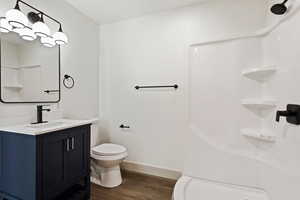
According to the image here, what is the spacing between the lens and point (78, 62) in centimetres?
225

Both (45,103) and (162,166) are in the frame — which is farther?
(162,166)

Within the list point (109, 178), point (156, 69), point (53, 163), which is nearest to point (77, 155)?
point (53, 163)

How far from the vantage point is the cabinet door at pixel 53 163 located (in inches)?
50.4

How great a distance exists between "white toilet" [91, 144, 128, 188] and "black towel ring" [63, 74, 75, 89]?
2.90 feet

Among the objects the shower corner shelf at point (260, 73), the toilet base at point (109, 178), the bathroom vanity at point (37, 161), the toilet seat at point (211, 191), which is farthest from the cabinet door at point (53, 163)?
the shower corner shelf at point (260, 73)

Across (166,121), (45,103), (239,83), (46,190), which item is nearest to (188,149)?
(166,121)

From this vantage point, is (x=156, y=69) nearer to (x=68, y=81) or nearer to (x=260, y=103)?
(x=68, y=81)

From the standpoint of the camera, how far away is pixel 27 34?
5.18 feet

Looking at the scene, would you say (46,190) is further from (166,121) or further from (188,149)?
(166,121)

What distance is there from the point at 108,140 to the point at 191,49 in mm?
1894

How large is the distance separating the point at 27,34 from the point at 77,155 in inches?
Result: 51.1

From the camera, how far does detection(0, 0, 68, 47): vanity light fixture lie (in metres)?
1.38

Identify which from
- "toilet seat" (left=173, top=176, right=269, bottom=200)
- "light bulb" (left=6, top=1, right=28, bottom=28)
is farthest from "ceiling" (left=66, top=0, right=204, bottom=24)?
"toilet seat" (left=173, top=176, right=269, bottom=200)

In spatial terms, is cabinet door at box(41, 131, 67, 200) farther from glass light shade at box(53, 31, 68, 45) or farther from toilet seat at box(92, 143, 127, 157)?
glass light shade at box(53, 31, 68, 45)
